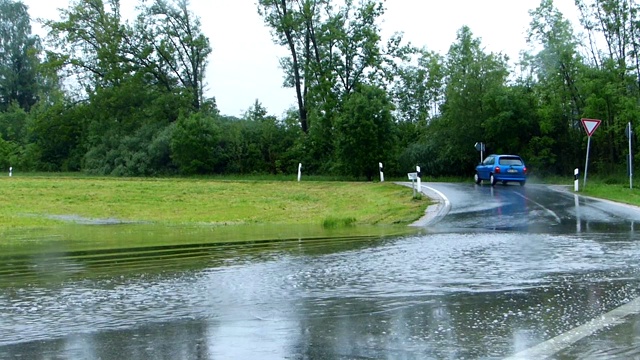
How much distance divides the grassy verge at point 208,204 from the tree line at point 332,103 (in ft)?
38.0

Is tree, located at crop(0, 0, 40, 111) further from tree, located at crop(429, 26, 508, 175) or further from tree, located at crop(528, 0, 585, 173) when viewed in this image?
tree, located at crop(528, 0, 585, 173)

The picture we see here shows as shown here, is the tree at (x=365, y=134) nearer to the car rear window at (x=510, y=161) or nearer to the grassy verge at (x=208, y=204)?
the grassy verge at (x=208, y=204)

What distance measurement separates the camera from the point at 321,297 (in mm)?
7535

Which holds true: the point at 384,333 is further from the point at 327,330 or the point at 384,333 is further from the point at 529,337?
the point at 529,337

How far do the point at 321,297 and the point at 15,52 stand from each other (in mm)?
95614

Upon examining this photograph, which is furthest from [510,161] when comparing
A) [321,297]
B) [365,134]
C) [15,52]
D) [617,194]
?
[15,52]

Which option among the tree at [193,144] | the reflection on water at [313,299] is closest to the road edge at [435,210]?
the reflection on water at [313,299]

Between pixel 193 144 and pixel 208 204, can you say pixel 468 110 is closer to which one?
pixel 193 144

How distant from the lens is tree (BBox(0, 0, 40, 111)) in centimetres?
9169

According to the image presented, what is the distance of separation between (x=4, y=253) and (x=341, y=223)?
849 centimetres

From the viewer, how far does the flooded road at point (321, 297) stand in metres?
5.62

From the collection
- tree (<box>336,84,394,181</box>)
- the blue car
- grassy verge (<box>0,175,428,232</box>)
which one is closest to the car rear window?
the blue car

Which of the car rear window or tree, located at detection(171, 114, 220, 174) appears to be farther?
tree, located at detection(171, 114, 220, 174)

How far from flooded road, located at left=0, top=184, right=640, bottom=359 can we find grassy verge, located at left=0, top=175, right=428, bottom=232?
7139 millimetres
